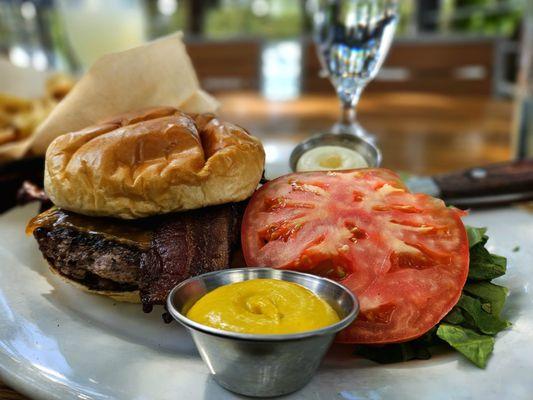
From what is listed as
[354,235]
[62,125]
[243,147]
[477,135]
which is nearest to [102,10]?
[62,125]

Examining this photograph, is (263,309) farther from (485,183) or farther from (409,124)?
(409,124)

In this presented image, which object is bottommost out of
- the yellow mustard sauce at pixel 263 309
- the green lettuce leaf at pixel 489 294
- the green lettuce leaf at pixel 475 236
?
the green lettuce leaf at pixel 489 294

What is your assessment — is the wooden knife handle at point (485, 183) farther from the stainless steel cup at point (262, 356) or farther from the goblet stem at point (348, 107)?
the stainless steel cup at point (262, 356)

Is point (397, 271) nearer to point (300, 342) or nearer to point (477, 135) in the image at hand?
point (300, 342)

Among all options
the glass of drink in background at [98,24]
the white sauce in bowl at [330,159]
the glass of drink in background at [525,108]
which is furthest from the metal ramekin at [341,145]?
the glass of drink in background at [98,24]

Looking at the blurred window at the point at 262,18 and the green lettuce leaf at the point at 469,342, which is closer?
the green lettuce leaf at the point at 469,342
